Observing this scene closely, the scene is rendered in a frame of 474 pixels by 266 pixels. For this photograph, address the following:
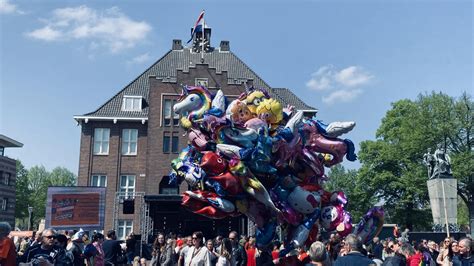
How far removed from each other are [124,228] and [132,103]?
9.48 meters

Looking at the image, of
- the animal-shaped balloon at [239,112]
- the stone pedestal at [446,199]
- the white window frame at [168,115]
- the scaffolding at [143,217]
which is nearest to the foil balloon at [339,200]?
the animal-shaped balloon at [239,112]

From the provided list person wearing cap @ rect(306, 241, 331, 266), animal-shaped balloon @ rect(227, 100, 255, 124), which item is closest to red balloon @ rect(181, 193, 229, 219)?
animal-shaped balloon @ rect(227, 100, 255, 124)

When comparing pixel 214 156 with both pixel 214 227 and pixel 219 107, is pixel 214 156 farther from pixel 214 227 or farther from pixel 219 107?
pixel 214 227

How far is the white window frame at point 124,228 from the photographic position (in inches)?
1248

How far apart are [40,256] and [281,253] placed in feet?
16.9

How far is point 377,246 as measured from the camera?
1316 cm

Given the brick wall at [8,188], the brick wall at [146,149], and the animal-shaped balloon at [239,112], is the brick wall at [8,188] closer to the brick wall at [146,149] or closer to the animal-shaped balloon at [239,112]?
the brick wall at [146,149]

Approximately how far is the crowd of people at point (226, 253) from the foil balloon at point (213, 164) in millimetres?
1543

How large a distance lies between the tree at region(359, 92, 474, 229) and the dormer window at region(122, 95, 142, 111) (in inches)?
779

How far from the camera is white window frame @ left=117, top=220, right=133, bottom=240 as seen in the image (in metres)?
31.7

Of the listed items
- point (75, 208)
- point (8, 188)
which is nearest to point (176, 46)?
point (8, 188)

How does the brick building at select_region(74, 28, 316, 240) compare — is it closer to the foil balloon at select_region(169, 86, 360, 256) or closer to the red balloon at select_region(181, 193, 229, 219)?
the foil balloon at select_region(169, 86, 360, 256)

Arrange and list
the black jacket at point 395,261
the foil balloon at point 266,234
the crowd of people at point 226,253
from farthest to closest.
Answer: the foil balloon at point 266,234 < the black jacket at point 395,261 < the crowd of people at point 226,253

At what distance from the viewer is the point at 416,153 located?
36875mm
